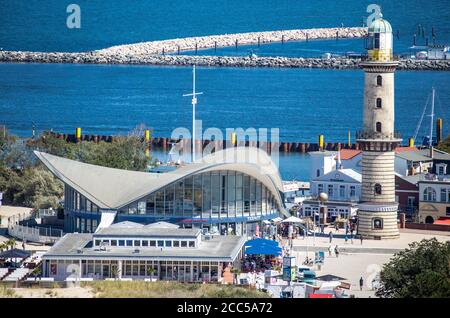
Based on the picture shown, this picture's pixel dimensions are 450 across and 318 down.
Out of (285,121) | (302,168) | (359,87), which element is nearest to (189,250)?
(302,168)

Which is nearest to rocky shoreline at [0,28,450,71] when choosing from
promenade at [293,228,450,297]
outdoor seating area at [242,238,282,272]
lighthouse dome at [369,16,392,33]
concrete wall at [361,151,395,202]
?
lighthouse dome at [369,16,392,33]

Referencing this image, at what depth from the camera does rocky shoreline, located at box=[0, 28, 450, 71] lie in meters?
139

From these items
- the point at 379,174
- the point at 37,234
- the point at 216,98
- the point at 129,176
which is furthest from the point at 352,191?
the point at 216,98

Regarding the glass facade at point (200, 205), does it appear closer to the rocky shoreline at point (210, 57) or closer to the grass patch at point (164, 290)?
the grass patch at point (164, 290)

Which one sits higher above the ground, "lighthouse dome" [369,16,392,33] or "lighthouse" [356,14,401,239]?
"lighthouse dome" [369,16,392,33]

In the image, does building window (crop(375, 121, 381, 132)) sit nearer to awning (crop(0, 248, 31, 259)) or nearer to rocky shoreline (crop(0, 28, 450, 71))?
awning (crop(0, 248, 31, 259))

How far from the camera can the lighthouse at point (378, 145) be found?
49.9m

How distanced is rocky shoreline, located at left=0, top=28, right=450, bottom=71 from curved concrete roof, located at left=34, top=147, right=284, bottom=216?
8399 centimetres

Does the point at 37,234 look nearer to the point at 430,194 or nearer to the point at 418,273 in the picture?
the point at 430,194

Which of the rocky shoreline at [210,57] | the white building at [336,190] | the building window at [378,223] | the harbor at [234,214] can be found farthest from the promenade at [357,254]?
the rocky shoreline at [210,57]

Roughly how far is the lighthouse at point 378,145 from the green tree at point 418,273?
7948 mm

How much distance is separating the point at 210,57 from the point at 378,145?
312ft

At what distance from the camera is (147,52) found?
160 meters

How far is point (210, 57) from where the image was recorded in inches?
5694
